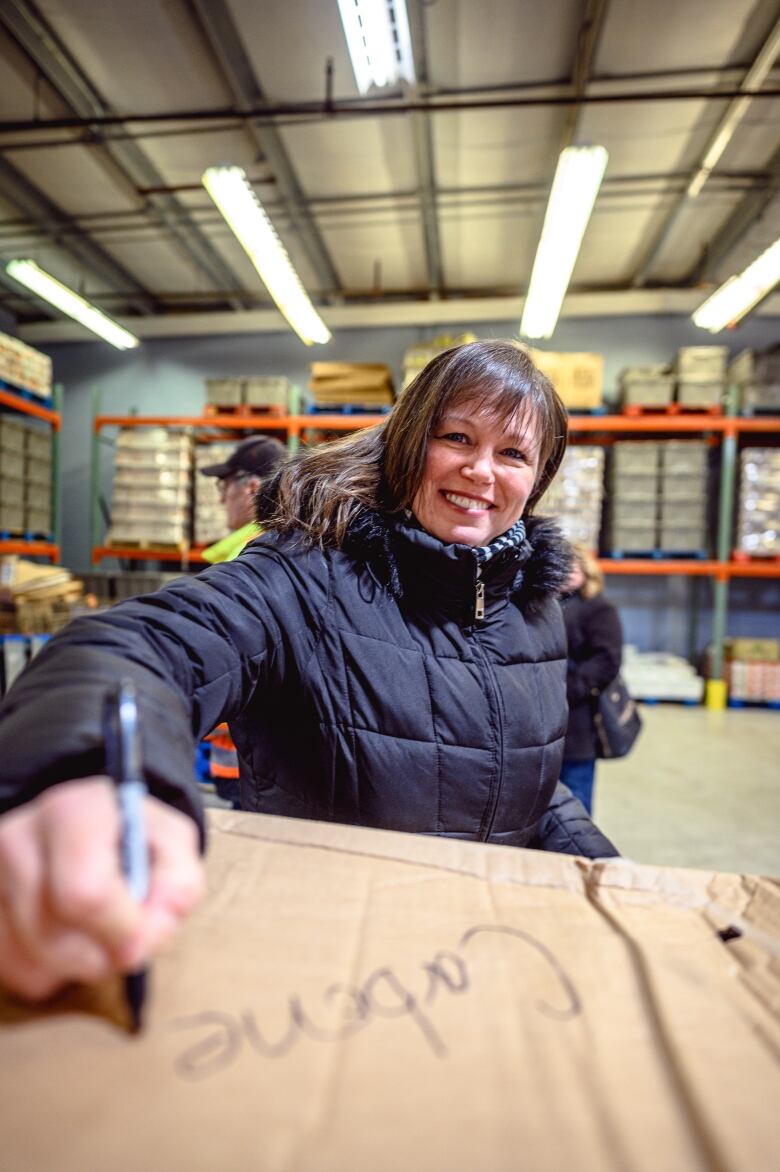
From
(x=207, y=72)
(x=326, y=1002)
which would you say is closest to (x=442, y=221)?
(x=207, y=72)

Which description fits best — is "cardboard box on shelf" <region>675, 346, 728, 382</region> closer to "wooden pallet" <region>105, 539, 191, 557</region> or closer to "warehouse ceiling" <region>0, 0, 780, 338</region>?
"warehouse ceiling" <region>0, 0, 780, 338</region>

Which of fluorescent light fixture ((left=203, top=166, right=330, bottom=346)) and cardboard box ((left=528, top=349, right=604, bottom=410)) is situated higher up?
fluorescent light fixture ((left=203, top=166, right=330, bottom=346))

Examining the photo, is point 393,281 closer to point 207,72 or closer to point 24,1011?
point 207,72

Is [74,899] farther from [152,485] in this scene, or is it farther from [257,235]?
[152,485]

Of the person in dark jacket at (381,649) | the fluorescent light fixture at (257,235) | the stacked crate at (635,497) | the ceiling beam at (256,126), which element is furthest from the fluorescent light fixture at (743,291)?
the person in dark jacket at (381,649)

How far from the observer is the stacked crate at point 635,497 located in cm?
682

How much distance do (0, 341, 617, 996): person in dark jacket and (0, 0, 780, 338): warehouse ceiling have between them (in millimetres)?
4761

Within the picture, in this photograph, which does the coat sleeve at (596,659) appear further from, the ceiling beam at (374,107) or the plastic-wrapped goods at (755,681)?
the plastic-wrapped goods at (755,681)

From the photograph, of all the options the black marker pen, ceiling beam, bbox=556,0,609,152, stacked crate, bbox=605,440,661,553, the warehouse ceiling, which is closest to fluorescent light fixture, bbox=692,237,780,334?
the warehouse ceiling

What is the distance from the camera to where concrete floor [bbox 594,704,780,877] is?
10.9 feet

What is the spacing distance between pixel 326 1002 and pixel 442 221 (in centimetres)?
773

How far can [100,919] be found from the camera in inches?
13.8

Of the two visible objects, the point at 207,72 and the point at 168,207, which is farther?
the point at 168,207

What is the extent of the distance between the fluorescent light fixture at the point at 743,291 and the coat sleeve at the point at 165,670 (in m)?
5.36
